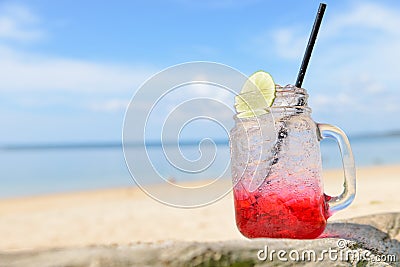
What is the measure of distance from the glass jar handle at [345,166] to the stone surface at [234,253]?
171 mm

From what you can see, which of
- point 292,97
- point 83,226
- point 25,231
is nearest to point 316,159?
point 292,97

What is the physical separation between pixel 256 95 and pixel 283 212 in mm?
560

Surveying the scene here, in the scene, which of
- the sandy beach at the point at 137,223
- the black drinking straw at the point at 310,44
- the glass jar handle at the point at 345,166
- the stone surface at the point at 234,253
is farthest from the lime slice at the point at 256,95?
the sandy beach at the point at 137,223

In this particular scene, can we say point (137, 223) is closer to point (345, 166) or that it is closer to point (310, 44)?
point (345, 166)

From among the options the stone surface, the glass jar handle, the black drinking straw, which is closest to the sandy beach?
the stone surface

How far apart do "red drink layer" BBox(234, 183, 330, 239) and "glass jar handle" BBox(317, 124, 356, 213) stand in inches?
2.8

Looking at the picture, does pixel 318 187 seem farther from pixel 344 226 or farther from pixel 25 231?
pixel 25 231

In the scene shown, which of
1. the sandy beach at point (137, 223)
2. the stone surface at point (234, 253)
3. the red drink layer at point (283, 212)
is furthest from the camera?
the sandy beach at point (137, 223)

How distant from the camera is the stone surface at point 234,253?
1754mm

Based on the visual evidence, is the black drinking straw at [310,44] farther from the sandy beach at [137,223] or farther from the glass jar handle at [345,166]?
the sandy beach at [137,223]

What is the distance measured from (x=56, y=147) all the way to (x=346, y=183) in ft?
120

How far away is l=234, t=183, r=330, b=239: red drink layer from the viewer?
7.48 ft

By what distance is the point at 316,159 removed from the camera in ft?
7.77

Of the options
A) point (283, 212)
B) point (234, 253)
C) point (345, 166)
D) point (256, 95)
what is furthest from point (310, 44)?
point (234, 253)
